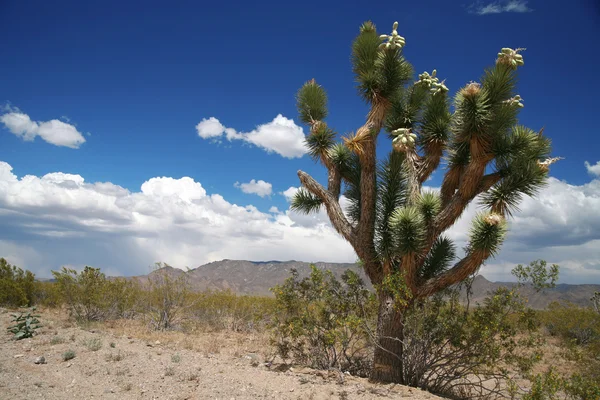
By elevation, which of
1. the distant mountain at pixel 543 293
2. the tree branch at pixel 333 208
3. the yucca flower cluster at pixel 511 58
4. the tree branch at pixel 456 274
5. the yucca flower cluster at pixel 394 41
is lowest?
the distant mountain at pixel 543 293

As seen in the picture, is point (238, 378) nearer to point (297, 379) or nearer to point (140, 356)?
point (297, 379)

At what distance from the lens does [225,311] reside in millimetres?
18109

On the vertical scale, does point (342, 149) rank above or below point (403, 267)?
above

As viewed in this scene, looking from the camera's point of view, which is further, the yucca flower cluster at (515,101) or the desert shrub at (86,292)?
the desert shrub at (86,292)

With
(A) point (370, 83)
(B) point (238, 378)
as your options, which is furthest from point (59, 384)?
(A) point (370, 83)

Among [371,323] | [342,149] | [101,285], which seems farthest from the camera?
[101,285]

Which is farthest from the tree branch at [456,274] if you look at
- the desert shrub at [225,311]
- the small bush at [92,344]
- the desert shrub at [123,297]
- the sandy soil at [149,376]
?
the desert shrub at [123,297]

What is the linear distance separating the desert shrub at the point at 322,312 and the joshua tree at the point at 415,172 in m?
0.76

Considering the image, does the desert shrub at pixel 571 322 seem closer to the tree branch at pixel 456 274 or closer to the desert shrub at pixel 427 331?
the desert shrub at pixel 427 331

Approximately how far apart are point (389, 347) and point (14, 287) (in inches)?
584

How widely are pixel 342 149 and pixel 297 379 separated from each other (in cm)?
511

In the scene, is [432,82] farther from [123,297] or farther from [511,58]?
[123,297]

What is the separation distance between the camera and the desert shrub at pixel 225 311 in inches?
687

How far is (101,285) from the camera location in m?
14.0
